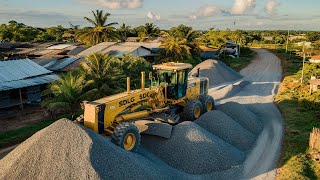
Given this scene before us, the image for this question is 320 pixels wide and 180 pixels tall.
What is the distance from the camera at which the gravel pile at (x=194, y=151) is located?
11.9 metres

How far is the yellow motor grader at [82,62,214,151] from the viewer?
11305mm

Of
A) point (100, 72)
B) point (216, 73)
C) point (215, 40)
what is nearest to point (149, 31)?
point (215, 40)

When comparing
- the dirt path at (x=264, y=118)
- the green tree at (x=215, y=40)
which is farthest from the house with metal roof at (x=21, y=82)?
the green tree at (x=215, y=40)

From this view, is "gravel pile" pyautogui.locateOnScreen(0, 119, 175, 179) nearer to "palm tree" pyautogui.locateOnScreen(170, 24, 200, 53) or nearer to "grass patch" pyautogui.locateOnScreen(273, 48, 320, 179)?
"grass patch" pyautogui.locateOnScreen(273, 48, 320, 179)

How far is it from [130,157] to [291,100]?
56.3 feet

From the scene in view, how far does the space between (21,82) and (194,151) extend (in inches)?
616

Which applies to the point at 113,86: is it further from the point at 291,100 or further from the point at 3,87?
the point at 291,100

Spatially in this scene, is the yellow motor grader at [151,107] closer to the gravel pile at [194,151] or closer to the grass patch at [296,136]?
the gravel pile at [194,151]

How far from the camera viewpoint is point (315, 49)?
65.8 meters

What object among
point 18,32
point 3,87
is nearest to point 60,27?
point 18,32

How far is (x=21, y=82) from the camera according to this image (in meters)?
22.1

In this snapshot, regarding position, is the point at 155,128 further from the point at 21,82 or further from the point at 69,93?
the point at 21,82

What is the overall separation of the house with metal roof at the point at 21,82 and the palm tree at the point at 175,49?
16738 millimetres

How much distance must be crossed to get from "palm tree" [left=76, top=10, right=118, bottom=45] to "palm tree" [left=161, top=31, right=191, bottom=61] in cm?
1115
